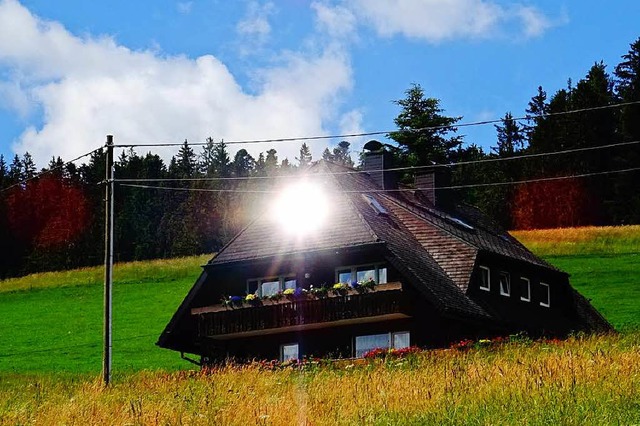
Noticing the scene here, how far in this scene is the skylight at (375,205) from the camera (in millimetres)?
40375

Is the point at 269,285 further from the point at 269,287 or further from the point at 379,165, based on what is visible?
the point at 379,165

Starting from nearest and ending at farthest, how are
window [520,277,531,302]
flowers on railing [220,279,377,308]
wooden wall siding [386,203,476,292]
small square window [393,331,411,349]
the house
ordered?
1. flowers on railing [220,279,377,308]
2. the house
3. small square window [393,331,411,349]
4. wooden wall siding [386,203,476,292]
5. window [520,277,531,302]

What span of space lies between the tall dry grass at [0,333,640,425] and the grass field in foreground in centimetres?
1958

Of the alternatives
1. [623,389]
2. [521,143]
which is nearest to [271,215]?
[623,389]

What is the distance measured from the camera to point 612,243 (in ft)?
208

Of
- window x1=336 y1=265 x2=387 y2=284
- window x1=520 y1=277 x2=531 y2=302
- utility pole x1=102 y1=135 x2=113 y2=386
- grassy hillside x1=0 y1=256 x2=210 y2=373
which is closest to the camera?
utility pole x1=102 y1=135 x2=113 y2=386

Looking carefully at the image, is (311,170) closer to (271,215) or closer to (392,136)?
(271,215)

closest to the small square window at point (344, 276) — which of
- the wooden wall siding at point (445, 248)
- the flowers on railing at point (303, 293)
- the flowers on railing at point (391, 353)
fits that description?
the flowers on railing at point (303, 293)

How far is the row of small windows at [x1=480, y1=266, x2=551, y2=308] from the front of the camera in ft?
129

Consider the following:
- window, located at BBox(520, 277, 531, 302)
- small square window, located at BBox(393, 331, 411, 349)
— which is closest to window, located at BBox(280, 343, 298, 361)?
small square window, located at BBox(393, 331, 411, 349)

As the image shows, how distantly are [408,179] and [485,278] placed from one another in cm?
4261

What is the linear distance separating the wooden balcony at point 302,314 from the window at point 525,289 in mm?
8618

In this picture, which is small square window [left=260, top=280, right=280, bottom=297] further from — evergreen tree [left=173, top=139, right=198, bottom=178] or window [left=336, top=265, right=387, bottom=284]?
evergreen tree [left=173, top=139, right=198, bottom=178]

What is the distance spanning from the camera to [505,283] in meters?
40.7
